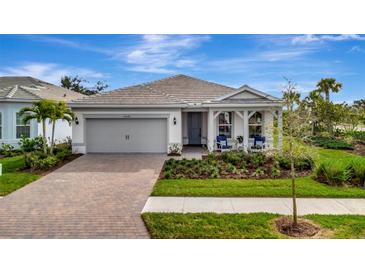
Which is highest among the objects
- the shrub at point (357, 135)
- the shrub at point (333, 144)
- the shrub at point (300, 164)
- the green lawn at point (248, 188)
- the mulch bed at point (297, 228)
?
the shrub at point (357, 135)

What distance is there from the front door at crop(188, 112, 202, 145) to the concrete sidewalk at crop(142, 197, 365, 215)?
1106cm

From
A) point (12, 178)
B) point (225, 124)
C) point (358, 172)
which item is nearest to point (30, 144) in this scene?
point (12, 178)

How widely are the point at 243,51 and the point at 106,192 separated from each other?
23.2 ft

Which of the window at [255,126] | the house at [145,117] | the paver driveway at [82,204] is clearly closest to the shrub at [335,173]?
the house at [145,117]

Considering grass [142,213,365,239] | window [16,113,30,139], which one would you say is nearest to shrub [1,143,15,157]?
window [16,113,30,139]

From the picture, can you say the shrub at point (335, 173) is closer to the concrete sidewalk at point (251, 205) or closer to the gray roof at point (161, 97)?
the concrete sidewalk at point (251, 205)

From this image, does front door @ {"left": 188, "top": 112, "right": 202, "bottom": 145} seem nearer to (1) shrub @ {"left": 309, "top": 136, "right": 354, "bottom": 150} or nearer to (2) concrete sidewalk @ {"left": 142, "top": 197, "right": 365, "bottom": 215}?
(1) shrub @ {"left": 309, "top": 136, "right": 354, "bottom": 150}

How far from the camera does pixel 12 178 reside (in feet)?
33.0

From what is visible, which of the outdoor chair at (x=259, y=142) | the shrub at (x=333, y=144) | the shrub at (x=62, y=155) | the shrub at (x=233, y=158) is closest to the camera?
the shrub at (x=233, y=158)

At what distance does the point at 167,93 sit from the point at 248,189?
1200 cm

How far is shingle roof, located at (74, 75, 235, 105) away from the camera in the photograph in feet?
50.5

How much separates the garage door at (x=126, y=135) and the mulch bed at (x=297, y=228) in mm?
10225

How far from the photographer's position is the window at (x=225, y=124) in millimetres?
16859
